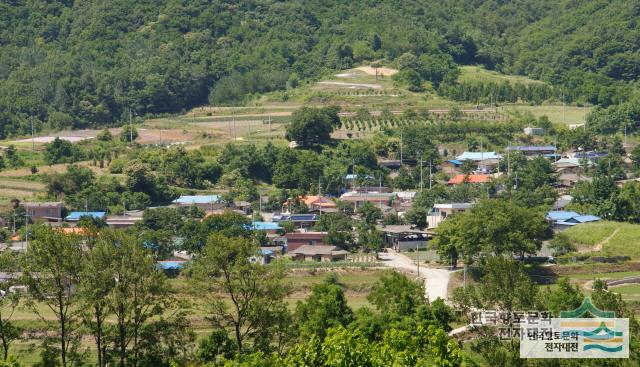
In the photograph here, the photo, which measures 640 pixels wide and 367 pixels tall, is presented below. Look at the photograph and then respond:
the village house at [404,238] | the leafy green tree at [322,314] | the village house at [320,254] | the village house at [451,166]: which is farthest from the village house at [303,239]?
the leafy green tree at [322,314]

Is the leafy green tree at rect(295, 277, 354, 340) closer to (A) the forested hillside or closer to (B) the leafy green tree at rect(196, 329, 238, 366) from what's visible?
(B) the leafy green tree at rect(196, 329, 238, 366)

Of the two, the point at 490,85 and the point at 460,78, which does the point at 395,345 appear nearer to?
the point at 490,85

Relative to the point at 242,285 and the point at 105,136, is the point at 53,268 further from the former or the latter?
the point at 105,136

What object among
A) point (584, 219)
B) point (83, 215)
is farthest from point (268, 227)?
point (584, 219)

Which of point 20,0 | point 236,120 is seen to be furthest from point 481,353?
point 20,0

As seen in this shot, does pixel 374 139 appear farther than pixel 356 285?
Yes
